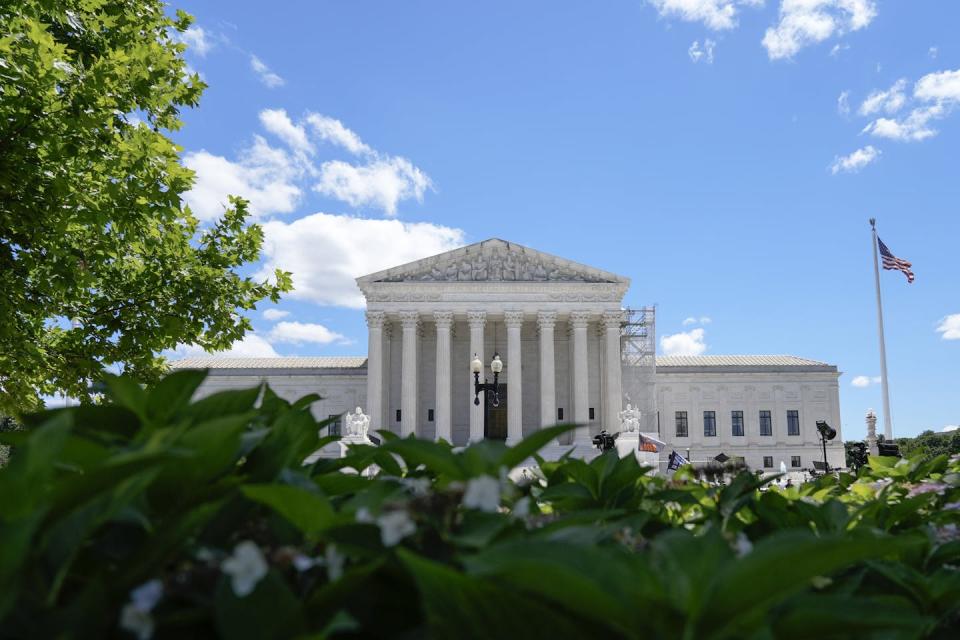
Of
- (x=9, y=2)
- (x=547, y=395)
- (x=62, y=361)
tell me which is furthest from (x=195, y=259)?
(x=547, y=395)

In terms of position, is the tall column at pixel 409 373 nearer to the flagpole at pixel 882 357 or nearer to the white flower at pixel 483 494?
the flagpole at pixel 882 357

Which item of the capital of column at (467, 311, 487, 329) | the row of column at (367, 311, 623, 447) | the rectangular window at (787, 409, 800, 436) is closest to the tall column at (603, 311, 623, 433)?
the row of column at (367, 311, 623, 447)

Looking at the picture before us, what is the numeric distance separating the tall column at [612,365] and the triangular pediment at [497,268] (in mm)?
3013

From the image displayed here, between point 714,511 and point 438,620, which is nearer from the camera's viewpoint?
point 438,620

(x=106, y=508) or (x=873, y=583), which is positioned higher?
(x=106, y=508)

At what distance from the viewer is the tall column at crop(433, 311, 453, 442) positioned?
1960 inches

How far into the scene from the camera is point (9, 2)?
8.41m

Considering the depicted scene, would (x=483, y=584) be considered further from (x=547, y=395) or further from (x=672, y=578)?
(x=547, y=395)

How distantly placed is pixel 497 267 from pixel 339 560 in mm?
51316

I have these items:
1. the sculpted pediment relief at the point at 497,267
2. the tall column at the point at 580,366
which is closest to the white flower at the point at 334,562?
the tall column at the point at 580,366

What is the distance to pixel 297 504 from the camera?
1217 millimetres

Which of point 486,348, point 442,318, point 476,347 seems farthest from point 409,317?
point 486,348

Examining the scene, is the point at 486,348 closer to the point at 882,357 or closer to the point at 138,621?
the point at 882,357

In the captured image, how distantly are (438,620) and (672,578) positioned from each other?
14.0 inches
